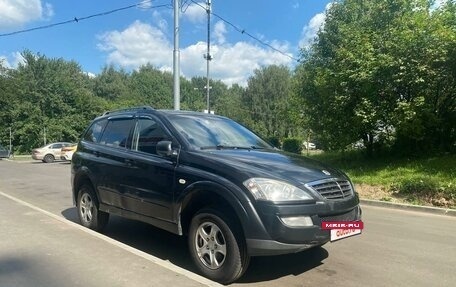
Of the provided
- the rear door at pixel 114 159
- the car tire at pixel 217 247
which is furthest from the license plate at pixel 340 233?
the rear door at pixel 114 159

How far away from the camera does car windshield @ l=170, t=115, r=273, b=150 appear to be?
18.1 feet

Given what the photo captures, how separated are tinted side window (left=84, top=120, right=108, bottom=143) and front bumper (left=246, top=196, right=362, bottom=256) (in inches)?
147

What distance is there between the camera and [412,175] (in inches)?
509

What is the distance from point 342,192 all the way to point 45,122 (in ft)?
161

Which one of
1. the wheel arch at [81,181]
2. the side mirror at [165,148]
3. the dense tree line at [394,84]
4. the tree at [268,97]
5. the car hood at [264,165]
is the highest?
the tree at [268,97]

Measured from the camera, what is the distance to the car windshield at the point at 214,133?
553 centimetres

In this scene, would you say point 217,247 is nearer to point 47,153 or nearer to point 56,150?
point 47,153

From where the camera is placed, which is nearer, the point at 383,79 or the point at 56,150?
the point at 383,79

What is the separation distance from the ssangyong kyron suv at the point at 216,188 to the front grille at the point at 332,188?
12mm

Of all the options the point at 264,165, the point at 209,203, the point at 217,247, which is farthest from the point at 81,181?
the point at 264,165

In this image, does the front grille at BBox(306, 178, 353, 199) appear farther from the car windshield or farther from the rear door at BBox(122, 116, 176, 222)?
the rear door at BBox(122, 116, 176, 222)

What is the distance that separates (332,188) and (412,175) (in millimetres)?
9123

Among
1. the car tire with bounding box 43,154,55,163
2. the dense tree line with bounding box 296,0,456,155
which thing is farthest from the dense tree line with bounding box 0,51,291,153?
the dense tree line with bounding box 296,0,456,155

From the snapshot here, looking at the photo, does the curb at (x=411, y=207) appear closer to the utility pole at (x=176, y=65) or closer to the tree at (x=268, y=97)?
the utility pole at (x=176, y=65)
